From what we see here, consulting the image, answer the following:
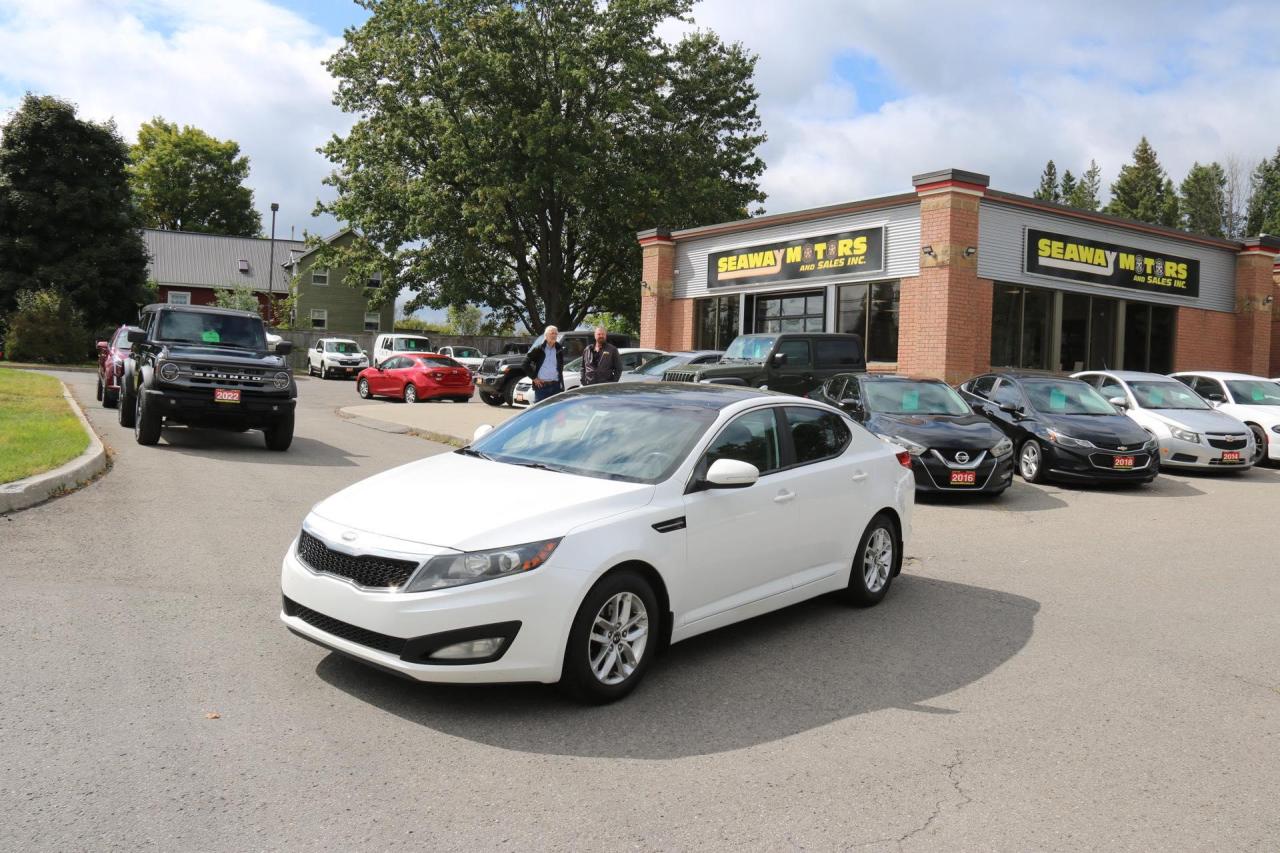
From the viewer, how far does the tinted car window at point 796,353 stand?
18.4m

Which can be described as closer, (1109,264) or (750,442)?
(750,442)

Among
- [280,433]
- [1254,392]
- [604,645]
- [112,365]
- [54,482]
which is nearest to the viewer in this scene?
[604,645]

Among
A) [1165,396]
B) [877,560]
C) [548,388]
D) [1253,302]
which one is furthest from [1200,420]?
[1253,302]

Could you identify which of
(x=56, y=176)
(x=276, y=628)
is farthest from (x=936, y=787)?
(x=56, y=176)

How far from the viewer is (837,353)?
19000mm

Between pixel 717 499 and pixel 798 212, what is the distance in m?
21.0

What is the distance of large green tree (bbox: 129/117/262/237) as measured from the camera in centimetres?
7162

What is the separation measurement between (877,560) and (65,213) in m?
41.1

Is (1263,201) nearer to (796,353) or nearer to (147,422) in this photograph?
(796,353)

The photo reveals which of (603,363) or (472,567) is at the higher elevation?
(603,363)

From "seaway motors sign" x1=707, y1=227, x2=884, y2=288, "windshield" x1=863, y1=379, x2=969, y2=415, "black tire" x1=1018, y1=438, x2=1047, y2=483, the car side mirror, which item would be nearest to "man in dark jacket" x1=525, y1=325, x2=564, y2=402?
"windshield" x1=863, y1=379, x2=969, y2=415

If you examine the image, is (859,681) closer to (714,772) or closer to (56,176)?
(714,772)

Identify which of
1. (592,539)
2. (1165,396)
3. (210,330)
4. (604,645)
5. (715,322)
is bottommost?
(604,645)

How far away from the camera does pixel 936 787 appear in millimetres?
3779
